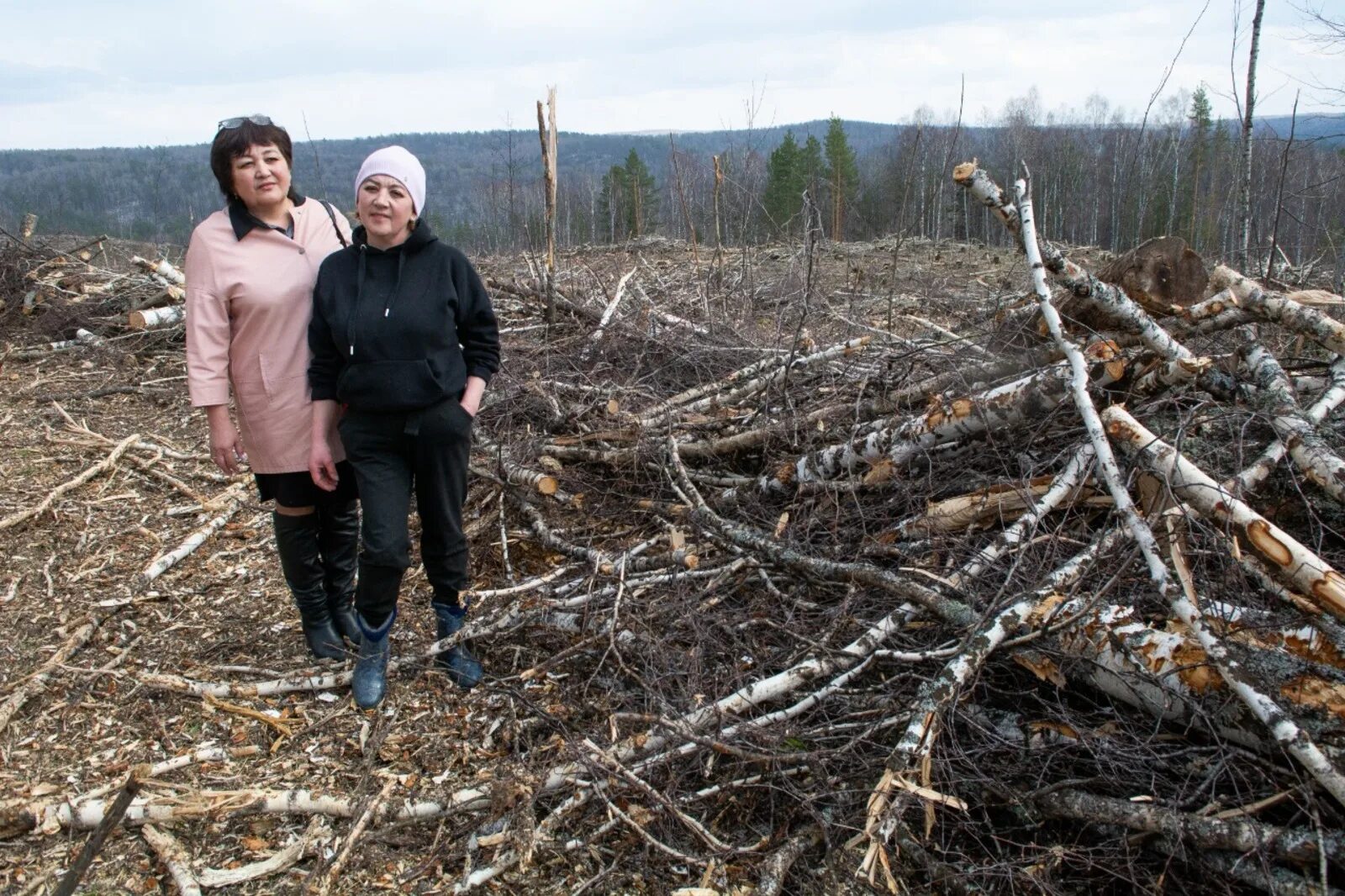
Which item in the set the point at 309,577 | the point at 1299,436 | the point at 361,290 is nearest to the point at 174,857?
the point at 309,577

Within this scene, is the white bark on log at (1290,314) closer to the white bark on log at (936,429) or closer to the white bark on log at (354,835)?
the white bark on log at (936,429)

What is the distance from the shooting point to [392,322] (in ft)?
7.72

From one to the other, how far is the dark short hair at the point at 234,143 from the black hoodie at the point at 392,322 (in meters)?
0.34

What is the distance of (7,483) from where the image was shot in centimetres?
459

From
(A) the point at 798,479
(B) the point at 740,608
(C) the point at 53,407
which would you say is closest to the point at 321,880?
(B) the point at 740,608

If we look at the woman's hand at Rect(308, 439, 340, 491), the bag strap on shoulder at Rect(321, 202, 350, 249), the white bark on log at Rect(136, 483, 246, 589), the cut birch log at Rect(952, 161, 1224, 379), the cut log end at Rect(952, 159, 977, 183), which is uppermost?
the cut log end at Rect(952, 159, 977, 183)

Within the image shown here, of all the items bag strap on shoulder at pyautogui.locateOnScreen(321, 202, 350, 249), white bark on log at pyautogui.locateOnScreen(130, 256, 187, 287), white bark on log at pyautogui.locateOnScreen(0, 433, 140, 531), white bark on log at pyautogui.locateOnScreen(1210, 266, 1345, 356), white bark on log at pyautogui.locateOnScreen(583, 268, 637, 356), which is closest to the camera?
bag strap on shoulder at pyautogui.locateOnScreen(321, 202, 350, 249)

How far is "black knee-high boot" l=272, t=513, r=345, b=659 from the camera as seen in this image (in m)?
2.76

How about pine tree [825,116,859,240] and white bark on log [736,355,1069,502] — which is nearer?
white bark on log [736,355,1069,502]

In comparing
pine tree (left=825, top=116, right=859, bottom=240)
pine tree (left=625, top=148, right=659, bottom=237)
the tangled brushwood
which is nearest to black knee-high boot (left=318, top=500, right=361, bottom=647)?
the tangled brushwood

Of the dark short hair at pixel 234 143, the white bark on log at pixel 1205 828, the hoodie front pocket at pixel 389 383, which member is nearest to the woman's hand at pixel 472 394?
the hoodie front pocket at pixel 389 383

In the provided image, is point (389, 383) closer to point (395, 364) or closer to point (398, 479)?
point (395, 364)

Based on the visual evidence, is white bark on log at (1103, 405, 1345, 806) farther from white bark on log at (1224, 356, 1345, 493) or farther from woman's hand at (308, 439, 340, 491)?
woman's hand at (308, 439, 340, 491)

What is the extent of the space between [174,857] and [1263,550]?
115 inches
